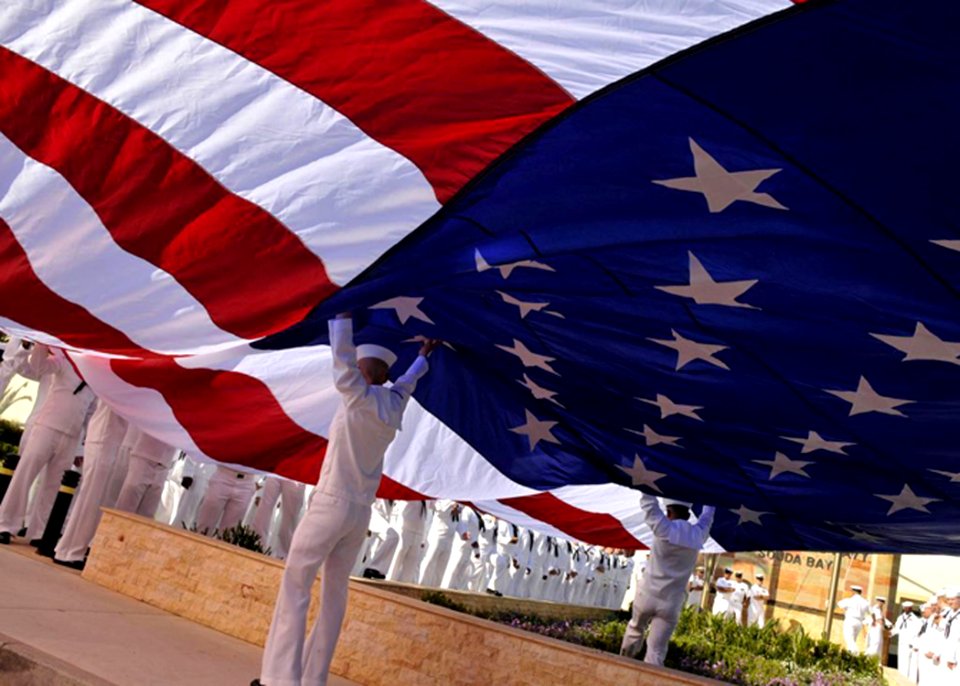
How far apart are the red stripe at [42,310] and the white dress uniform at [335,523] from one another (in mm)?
1042

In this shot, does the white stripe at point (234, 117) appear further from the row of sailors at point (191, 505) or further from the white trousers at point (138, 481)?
the white trousers at point (138, 481)

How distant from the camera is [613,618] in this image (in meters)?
14.7

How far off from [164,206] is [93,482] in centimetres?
563

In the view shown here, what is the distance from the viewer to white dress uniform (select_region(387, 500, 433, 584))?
47.4 feet

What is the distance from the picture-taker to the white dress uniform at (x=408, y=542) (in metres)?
14.5

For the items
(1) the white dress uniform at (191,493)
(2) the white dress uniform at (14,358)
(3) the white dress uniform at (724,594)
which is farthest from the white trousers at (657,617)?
(3) the white dress uniform at (724,594)

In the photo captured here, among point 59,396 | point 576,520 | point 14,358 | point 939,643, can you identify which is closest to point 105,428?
point 59,396

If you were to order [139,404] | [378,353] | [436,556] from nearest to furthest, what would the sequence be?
[378,353] → [139,404] → [436,556]

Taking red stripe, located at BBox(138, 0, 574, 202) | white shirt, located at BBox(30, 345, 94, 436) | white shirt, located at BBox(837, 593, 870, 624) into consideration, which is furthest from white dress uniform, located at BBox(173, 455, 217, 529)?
white shirt, located at BBox(837, 593, 870, 624)

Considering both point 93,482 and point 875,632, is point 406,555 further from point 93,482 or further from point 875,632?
point 875,632

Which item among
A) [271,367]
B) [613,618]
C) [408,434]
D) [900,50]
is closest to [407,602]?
[408,434]

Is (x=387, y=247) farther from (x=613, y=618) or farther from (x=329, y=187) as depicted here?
(x=613, y=618)

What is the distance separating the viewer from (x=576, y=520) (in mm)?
8484

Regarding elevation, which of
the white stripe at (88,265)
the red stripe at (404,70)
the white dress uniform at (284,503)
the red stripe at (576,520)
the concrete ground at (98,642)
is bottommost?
the concrete ground at (98,642)
